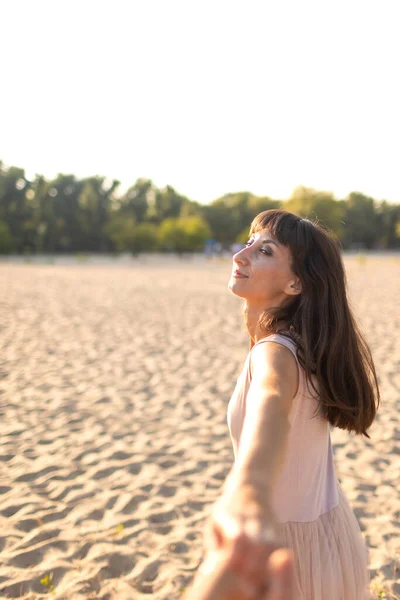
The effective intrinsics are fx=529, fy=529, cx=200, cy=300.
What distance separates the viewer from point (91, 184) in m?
60.2

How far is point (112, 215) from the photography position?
61219 mm

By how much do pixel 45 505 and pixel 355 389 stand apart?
9.48ft

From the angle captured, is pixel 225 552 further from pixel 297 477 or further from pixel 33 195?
pixel 33 195

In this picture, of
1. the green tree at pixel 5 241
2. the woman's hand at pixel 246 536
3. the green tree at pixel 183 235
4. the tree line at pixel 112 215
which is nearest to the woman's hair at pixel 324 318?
the woman's hand at pixel 246 536

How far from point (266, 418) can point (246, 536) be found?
40 cm

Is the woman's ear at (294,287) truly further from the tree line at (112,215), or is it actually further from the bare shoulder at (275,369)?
the tree line at (112,215)

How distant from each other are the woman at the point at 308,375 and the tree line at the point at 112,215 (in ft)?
144

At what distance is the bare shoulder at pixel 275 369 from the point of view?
118 centimetres

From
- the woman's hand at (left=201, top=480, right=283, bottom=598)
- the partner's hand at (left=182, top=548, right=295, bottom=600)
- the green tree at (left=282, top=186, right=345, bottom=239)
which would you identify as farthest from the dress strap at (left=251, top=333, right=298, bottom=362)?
the green tree at (left=282, top=186, right=345, bottom=239)

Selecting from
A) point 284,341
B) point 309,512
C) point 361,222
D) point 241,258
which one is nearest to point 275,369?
point 284,341

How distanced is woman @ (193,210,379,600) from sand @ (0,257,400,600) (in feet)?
5.33

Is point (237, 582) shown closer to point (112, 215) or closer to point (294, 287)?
point (294, 287)

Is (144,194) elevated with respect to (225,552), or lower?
elevated

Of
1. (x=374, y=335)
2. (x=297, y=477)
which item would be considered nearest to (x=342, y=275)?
(x=297, y=477)
